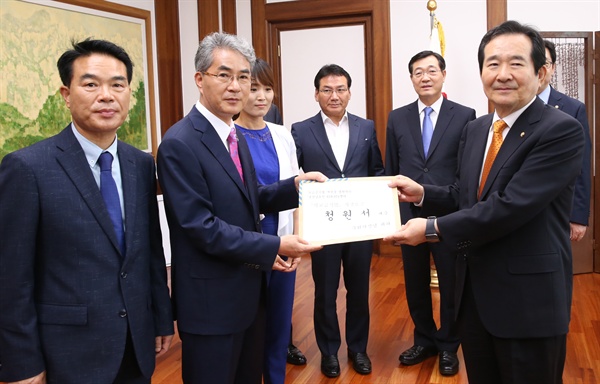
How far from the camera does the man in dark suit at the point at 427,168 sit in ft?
9.62

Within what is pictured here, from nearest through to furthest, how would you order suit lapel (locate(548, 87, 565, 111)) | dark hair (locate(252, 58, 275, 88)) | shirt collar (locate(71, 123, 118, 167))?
shirt collar (locate(71, 123, 118, 167)) < dark hair (locate(252, 58, 275, 88)) < suit lapel (locate(548, 87, 565, 111))

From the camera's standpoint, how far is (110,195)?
60.2 inches

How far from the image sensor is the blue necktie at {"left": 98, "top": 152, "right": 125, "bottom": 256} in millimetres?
1521

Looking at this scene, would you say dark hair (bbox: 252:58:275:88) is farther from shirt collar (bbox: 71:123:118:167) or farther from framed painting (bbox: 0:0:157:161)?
framed painting (bbox: 0:0:157:161)

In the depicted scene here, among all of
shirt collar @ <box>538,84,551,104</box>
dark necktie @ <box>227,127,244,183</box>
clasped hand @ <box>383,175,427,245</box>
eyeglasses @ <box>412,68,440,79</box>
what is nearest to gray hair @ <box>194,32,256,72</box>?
dark necktie @ <box>227,127,244,183</box>

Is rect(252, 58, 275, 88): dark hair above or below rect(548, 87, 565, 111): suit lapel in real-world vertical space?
above

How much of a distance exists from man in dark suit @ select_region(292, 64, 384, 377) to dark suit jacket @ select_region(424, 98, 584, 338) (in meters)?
1.30

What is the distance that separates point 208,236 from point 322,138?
1586 mm

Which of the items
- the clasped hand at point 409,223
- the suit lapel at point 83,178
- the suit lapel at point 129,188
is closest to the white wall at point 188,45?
the clasped hand at point 409,223

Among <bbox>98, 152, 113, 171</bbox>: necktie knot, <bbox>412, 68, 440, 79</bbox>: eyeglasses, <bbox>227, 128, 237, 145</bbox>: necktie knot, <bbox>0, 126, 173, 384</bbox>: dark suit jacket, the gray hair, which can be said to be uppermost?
<bbox>412, 68, 440, 79</bbox>: eyeglasses

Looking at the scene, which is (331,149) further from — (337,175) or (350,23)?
(350,23)

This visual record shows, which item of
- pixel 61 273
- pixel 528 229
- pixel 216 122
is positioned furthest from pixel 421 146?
pixel 61 273

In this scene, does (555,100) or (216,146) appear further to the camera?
(555,100)

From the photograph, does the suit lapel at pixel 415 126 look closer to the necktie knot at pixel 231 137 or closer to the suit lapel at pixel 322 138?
the suit lapel at pixel 322 138
